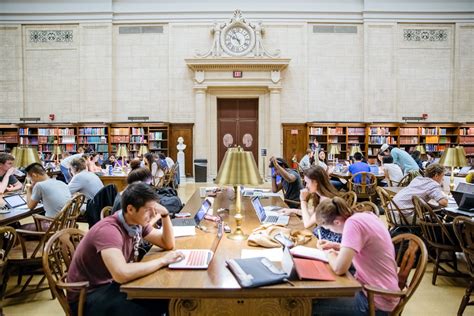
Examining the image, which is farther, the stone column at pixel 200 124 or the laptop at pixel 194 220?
the stone column at pixel 200 124

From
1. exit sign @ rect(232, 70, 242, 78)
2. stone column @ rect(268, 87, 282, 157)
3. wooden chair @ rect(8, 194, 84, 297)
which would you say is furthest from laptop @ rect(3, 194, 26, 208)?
stone column @ rect(268, 87, 282, 157)

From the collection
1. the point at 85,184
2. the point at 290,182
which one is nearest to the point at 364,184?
the point at 290,182

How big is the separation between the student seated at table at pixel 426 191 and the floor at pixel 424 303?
0.78 meters

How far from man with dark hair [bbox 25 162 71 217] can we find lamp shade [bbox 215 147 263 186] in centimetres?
214

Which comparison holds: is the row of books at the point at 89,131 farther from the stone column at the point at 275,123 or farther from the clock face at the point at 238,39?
the stone column at the point at 275,123

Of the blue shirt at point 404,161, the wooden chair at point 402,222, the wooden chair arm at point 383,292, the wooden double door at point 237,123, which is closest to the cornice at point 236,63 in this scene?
the wooden double door at point 237,123

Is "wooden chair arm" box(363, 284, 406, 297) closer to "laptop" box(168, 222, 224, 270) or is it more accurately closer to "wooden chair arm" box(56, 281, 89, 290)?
"laptop" box(168, 222, 224, 270)

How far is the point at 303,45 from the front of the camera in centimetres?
1205

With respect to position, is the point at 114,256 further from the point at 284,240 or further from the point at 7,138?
the point at 7,138

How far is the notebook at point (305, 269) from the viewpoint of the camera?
1.85m

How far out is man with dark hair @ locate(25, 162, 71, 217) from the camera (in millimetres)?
3709

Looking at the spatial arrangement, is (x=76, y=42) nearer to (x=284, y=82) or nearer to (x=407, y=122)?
(x=284, y=82)

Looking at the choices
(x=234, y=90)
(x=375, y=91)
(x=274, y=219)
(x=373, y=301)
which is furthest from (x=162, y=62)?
(x=373, y=301)

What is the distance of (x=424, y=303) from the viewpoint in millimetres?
3312
